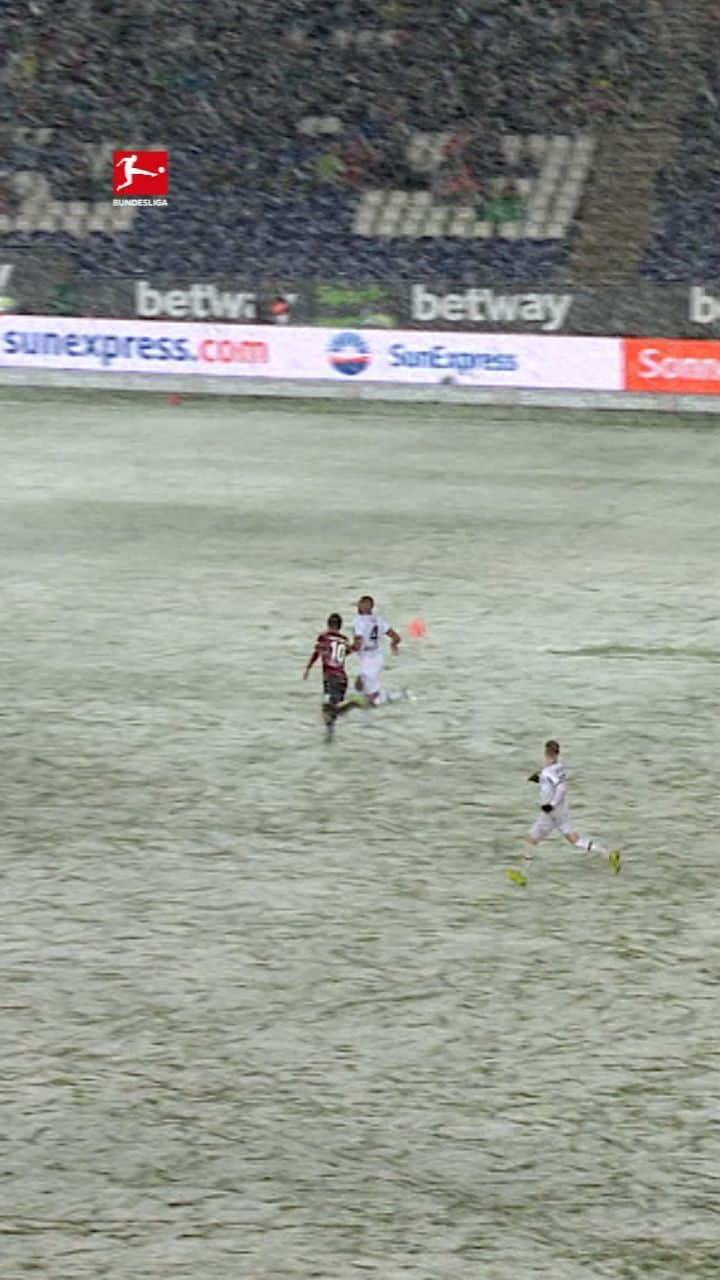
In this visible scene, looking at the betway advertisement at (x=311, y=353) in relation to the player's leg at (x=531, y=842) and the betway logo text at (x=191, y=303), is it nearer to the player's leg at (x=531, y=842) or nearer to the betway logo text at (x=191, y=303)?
the betway logo text at (x=191, y=303)

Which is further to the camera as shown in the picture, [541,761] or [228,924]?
[541,761]

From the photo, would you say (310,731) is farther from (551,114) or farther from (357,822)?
(551,114)

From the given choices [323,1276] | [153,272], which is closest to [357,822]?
[323,1276]

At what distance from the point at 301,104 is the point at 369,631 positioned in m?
36.0

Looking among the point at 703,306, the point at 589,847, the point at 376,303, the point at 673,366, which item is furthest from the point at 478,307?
the point at 589,847

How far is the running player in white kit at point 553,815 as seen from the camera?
46.2ft

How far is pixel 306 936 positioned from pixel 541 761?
4303 millimetres

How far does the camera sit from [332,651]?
1750 centimetres

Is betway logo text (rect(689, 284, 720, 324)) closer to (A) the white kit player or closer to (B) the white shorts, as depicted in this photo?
(A) the white kit player

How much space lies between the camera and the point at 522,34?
50500 mm

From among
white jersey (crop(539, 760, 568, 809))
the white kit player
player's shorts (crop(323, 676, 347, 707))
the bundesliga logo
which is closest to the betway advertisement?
the bundesliga logo

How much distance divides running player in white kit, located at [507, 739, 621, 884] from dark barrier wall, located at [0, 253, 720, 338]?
2373 centimetres

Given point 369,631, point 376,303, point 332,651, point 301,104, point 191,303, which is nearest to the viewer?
point 332,651

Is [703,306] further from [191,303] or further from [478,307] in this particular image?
[191,303]
